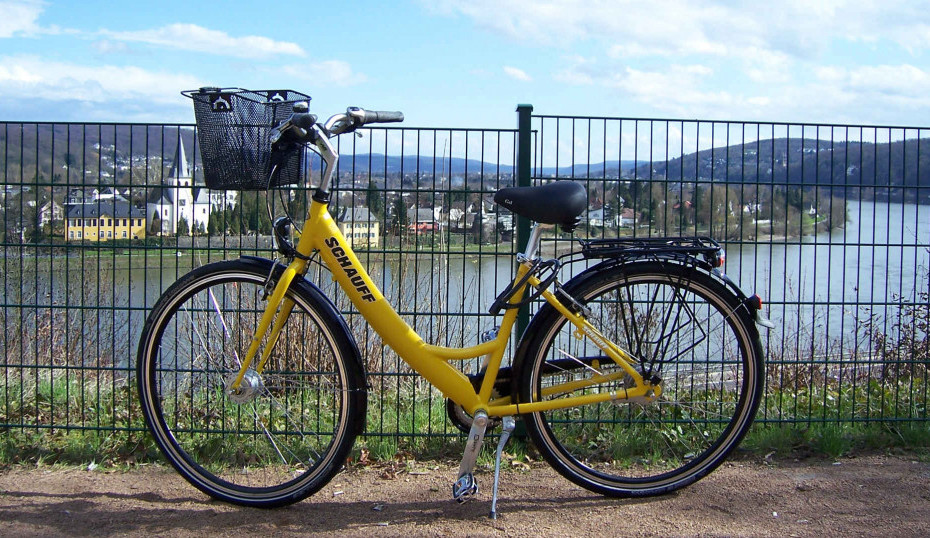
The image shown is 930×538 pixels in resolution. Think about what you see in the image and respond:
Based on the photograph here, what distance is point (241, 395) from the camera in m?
3.78

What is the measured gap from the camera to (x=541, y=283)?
12.0 feet

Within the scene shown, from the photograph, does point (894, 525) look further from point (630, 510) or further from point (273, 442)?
point (273, 442)

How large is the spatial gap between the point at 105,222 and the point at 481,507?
2.45 m

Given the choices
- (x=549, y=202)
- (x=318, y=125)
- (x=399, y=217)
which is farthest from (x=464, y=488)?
(x=318, y=125)

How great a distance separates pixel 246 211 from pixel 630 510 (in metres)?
2.88

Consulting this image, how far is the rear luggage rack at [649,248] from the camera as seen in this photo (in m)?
3.69

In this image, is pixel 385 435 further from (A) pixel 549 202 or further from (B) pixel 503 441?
(A) pixel 549 202

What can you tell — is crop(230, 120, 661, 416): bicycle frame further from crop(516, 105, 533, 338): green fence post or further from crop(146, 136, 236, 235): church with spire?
crop(146, 136, 236, 235): church with spire

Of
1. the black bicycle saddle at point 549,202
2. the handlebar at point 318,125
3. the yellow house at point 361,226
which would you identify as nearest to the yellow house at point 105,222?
the yellow house at point 361,226

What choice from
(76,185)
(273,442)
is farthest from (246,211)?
(273,442)

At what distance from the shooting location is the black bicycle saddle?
11.7 feet

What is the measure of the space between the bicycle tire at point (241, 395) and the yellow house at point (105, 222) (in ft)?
1.92

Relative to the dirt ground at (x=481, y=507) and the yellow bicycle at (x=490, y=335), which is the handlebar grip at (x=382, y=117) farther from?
the dirt ground at (x=481, y=507)

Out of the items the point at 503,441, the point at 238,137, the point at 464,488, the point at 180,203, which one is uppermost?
the point at 238,137
